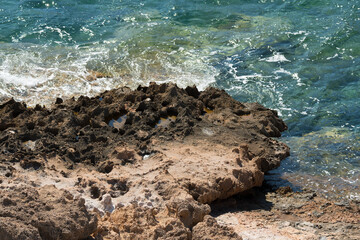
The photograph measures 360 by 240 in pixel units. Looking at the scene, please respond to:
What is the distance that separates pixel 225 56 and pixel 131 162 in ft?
23.9

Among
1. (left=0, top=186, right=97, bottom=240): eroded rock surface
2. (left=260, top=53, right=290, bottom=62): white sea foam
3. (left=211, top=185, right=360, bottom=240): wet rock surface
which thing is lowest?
(left=260, top=53, right=290, bottom=62): white sea foam

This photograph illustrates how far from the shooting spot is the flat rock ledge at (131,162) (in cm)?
519

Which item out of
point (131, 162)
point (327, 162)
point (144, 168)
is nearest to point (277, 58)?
point (327, 162)

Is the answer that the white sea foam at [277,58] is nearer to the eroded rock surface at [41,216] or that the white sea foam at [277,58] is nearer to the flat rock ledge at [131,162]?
the flat rock ledge at [131,162]

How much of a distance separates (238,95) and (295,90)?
1373 mm

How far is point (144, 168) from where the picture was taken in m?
6.86

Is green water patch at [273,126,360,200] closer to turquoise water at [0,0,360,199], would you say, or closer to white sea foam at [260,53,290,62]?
turquoise water at [0,0,360,199]

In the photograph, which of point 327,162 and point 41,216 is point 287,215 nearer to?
point 327,162

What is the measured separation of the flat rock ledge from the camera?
5.19 meters

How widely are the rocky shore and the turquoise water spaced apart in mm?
971

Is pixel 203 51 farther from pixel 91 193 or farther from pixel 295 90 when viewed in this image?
pixel 91 193

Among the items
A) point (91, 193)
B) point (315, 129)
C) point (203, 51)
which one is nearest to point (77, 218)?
point (91, 193)

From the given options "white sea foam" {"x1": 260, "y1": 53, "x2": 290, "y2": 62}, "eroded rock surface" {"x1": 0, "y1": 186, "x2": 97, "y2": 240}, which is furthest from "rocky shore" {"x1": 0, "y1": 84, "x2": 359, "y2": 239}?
"white sea foam" {"x1": 260, "y1": 53, "x2": 290, "y2": 62}

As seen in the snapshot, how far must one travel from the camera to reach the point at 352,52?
1363cm
